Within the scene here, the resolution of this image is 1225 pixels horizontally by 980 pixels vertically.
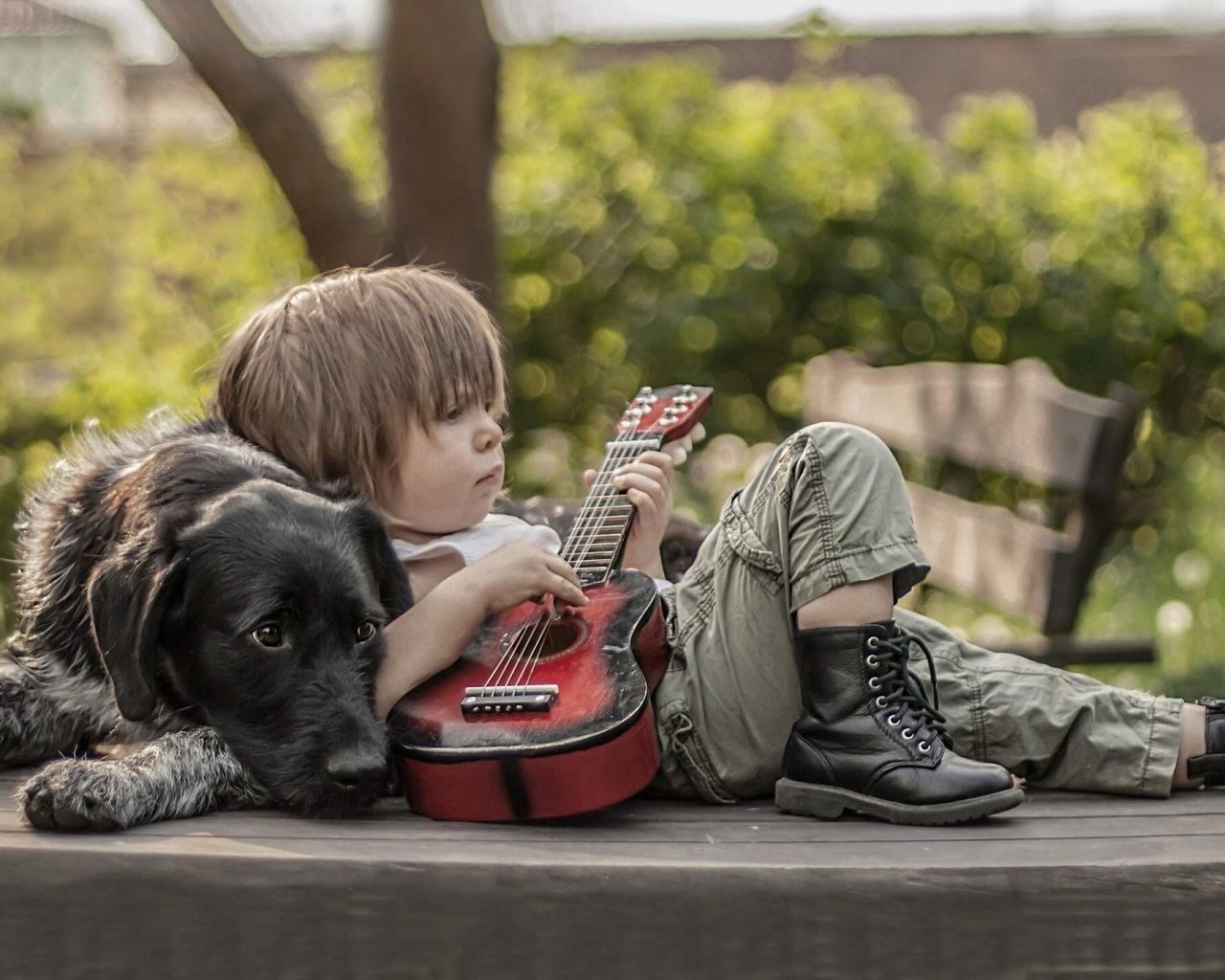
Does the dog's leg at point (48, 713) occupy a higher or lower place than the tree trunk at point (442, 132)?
lower

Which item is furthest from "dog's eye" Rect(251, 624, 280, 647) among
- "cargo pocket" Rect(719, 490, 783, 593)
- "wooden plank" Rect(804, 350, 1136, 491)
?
"wooden plank" Rect(804, 350, 1136, 491)

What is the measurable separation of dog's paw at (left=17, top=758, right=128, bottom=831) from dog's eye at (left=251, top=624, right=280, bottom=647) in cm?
32

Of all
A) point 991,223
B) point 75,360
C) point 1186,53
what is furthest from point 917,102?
point 75,360

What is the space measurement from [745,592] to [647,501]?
43 cm

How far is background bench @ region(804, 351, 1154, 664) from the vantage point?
4645 mm

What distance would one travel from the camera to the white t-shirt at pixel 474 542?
319 centimetres

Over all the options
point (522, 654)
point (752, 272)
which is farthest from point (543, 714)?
point (752, 272)

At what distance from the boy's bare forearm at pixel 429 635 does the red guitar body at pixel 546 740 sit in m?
0.04

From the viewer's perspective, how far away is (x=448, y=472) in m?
3.16

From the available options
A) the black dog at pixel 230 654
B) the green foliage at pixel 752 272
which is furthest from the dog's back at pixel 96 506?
the green foliage at pixel 752 272

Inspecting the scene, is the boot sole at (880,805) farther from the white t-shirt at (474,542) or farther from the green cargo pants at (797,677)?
the white t-shirt at (474,542)

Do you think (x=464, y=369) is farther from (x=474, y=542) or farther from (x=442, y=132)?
(x=442, y=132)

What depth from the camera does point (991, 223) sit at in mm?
7445

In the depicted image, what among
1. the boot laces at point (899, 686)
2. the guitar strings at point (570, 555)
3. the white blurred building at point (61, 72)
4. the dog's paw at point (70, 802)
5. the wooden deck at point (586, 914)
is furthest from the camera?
the white blurred building at point (61, 72)
